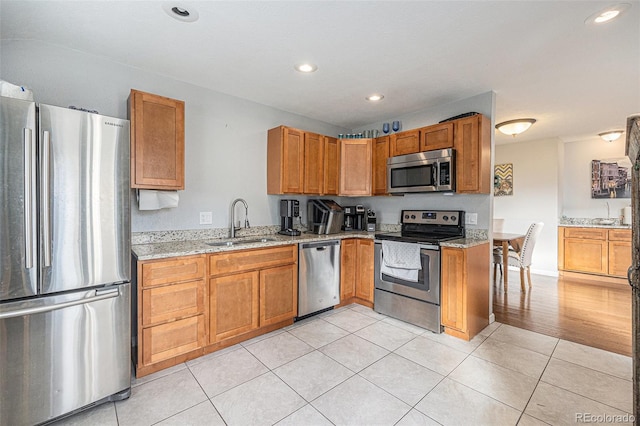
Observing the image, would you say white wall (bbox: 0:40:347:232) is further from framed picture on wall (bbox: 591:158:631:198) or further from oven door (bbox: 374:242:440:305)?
framed picture on wall (bbox: 591:158:631:198)

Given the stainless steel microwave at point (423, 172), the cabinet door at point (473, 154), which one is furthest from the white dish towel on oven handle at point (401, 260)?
the cabinet door at point (473, 154)

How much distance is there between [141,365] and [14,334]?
0.80 metres

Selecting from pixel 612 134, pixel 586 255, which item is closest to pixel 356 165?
pixel 612 134

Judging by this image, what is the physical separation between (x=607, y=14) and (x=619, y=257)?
4.68 m

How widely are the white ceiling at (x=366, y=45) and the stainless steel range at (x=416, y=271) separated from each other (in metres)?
1.47

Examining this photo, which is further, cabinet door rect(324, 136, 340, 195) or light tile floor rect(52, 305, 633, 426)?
cabinet door rect(324, 136, 340, 195)

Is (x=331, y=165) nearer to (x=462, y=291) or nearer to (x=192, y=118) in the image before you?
(x=192, y=118)

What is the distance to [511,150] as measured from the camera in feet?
18.6

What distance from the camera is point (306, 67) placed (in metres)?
2.51

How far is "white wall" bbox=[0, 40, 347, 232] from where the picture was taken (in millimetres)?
2141

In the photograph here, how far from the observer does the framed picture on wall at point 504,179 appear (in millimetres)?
5668

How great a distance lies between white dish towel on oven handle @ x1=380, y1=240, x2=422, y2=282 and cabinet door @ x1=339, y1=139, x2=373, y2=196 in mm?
996

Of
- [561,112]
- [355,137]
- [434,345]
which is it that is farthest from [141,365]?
[561,112]

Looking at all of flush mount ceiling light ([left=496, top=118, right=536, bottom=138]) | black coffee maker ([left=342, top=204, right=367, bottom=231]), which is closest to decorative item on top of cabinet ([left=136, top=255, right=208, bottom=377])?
black coffee maker ([left=342, top=204, right=367, bottom=231])
